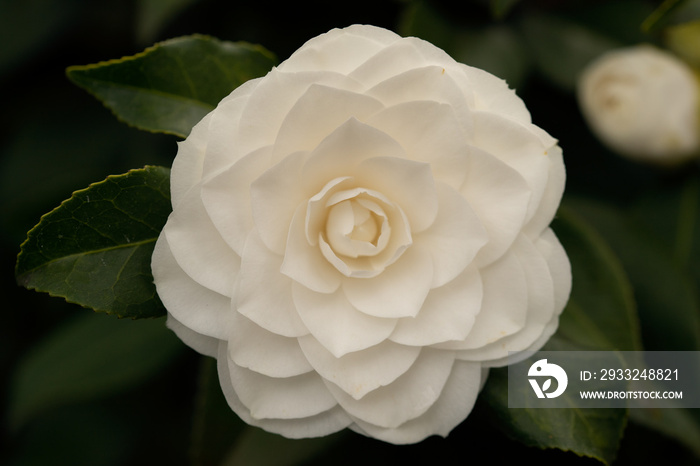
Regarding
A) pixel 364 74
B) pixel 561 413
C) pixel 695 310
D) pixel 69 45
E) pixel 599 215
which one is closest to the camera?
pixel 364 74

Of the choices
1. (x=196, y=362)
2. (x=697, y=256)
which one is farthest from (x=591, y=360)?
(x=196, y=362)

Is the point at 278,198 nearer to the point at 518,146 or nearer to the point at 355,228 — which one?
the point at 355,228

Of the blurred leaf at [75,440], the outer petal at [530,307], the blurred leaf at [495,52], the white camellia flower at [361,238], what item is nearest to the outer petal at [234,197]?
the white camellia flower at [361,238]

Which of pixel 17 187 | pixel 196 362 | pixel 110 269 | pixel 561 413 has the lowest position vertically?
pixel 196 362

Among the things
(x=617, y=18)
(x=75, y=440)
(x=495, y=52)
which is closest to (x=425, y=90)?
(x=495, y=52)

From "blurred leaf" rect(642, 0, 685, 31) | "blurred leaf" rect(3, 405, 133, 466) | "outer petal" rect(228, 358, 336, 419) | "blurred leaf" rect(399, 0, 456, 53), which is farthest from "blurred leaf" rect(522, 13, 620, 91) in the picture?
"blurred leaf" rect(3, 405, 133, 466)

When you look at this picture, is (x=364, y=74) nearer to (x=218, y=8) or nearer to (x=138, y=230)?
(x=138, y=230)
